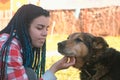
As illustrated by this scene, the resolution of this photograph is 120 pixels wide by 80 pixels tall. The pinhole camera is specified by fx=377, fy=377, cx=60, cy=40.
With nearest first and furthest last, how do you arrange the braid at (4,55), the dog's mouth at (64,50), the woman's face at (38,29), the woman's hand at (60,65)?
the braid at (4,55) → the woman's face at (38,29) → the woman's hand at (60,65) → the dog's mouth at (64,50)

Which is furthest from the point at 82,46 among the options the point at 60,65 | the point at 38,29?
the point at 38,29

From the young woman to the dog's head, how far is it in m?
0.88

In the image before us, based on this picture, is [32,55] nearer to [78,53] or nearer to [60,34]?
[78,53]

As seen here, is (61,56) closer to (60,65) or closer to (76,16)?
(76,16)

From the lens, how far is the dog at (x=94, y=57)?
423cm

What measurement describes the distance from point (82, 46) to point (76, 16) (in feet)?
8.01

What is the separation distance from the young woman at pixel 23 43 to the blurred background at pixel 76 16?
315 centimetres

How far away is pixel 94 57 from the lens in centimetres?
425

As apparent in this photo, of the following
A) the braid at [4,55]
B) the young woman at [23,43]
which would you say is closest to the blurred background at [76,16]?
the young woman at [23,43]

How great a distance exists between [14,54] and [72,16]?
387cm

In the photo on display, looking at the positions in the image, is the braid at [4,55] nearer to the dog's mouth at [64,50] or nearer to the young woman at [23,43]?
the young woman at [23,43]

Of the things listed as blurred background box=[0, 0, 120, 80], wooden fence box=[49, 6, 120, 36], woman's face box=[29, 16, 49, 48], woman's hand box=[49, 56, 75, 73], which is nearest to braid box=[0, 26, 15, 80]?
woman's face box=[29, 16, 49, 48]

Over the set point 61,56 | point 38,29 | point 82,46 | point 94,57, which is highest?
point 38,29

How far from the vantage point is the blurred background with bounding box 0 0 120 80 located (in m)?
6.48
